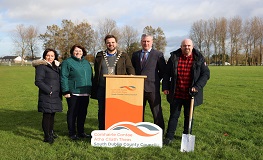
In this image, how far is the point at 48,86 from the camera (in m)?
5.30

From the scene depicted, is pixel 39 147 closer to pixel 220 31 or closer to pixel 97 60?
pixel 97 60

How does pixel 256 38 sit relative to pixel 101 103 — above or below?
above

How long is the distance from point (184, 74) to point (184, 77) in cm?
6

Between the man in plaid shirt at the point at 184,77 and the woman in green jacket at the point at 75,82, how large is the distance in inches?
63.8

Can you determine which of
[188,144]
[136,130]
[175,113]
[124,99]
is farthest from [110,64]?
[188,144]

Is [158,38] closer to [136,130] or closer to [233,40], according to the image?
[233,40]

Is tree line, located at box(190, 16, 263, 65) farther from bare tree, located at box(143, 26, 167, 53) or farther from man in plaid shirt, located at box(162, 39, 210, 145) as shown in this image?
man in plaid shirt, located at box(162, 39, 210, 145)

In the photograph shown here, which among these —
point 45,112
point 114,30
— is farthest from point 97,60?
point 114,30

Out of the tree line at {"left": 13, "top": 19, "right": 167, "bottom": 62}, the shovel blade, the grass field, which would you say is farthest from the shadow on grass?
the tree line at {"left": 13, "top": 19, "right": 167, "bottom": 62}

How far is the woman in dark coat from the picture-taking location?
5.27 m

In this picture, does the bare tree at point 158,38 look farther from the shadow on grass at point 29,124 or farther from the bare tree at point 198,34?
the shadow on grass at point 29,124

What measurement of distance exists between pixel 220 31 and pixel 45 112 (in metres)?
81.2

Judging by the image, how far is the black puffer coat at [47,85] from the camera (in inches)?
207

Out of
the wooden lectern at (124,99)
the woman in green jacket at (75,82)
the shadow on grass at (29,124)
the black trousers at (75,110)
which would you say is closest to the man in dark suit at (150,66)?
the wooden lectern at (124,99)
